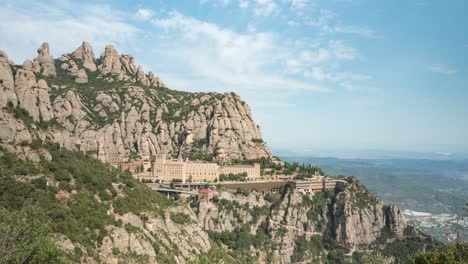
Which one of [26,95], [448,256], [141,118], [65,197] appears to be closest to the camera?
[448,256]

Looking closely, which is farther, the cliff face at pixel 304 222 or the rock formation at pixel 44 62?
the rock formation at pixel 44 62

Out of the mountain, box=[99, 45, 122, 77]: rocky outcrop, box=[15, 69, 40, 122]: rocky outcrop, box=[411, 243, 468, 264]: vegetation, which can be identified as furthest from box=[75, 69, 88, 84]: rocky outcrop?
box=[411, 243, 468, 264]: vegetation

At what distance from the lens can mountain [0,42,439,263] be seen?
52.5m

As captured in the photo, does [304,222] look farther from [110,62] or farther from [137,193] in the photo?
[110,62]

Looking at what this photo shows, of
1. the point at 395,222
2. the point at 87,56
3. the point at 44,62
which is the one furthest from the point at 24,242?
the point at 87,56

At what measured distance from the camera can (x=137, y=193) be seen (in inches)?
2904

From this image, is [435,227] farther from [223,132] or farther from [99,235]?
[99,235]

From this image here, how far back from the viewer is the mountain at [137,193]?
52.5 m

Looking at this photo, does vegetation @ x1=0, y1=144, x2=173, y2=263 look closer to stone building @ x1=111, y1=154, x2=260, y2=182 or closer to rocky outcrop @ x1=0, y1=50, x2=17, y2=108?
rocky outcrop @ x1=0, y1=50, x2=17, y2=108

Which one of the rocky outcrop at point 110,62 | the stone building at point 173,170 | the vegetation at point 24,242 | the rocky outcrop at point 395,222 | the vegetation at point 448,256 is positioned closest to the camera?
the vegetation at point 24,242

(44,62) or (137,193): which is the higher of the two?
(44,62)

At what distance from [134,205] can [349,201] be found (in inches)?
2759

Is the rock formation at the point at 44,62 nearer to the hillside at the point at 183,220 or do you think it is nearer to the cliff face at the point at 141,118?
the cliff face at the point at 141,118

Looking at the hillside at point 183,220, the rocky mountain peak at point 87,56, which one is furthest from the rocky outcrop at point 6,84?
the rocky mountain peak at point 87,56
